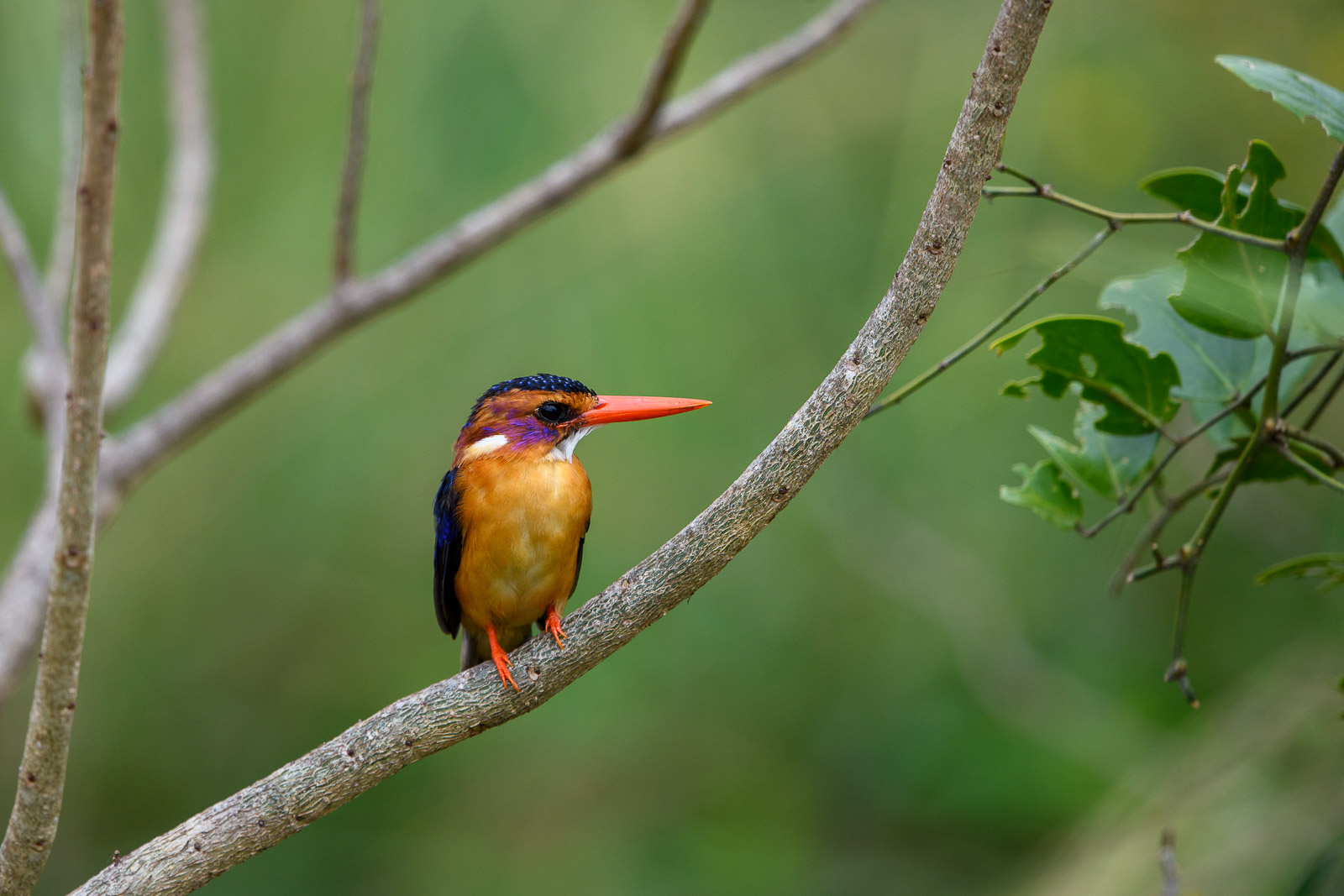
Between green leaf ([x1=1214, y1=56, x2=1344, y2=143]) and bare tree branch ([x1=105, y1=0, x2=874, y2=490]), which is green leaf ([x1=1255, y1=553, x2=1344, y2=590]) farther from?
bare tree branch ([x1=105, y1=0, x2=874, y2=490])

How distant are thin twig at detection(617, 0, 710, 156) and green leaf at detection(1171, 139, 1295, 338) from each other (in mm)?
1253

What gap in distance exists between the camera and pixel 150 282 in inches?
112

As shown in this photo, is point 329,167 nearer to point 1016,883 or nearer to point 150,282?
point 150,282

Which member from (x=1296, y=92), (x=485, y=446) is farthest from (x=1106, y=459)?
(x=485, y=446)

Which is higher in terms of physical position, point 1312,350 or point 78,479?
point 78,479

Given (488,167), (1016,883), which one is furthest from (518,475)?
(1016,883)

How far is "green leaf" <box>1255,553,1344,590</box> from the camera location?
1289mm

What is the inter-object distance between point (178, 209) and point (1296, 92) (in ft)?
8.72

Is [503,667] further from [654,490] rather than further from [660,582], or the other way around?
[654,490]

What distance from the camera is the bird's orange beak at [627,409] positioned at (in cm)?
172

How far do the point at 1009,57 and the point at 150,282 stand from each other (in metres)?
2.47

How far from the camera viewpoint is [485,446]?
1.92 m

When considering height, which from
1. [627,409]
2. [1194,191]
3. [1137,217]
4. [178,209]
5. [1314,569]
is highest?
[178,209]

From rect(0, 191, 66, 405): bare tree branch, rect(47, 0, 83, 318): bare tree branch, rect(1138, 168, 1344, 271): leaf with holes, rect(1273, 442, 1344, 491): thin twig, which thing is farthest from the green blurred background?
rect(1273, 442, 1344, 491): thin twig
